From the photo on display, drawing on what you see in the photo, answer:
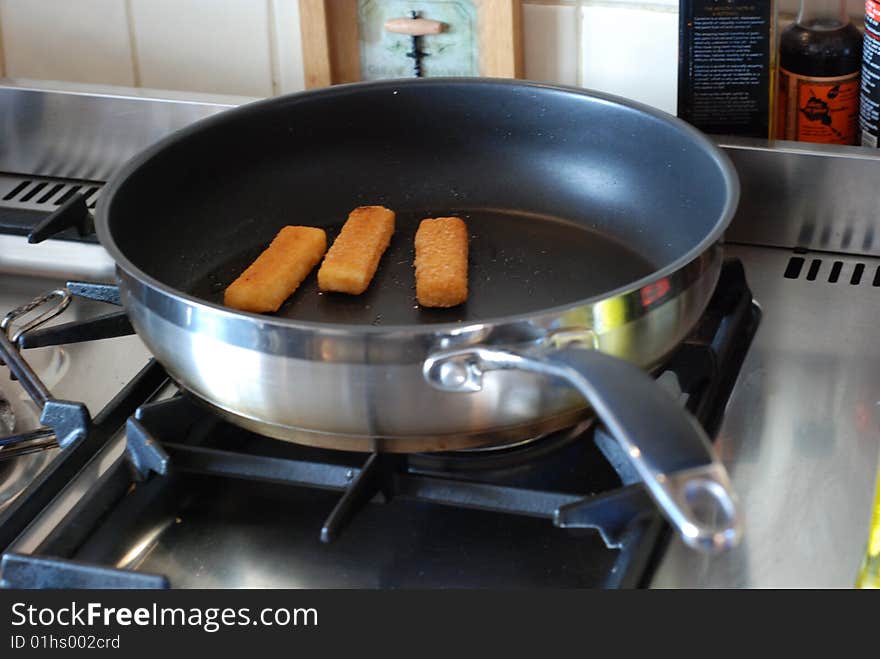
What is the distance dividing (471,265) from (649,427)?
12.8 inches

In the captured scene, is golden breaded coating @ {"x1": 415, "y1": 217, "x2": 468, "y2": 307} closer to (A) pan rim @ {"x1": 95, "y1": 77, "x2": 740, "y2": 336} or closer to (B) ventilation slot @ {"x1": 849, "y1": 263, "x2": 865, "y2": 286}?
(A) pan rim @ {"x1": 95, "y1": 77, "x2": 740, "y2": 336}

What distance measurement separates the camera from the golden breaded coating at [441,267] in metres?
0.69

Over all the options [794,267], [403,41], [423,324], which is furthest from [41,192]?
[794,267]

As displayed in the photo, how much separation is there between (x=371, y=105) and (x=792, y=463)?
1.17 feet

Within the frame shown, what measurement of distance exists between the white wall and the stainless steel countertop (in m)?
A: 0.16

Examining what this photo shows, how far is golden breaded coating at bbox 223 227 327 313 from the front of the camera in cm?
69

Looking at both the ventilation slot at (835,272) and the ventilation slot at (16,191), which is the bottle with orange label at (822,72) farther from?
the ventilation slot at (16,191)

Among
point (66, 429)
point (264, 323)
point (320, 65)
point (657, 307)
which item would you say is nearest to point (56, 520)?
point (66, 429)

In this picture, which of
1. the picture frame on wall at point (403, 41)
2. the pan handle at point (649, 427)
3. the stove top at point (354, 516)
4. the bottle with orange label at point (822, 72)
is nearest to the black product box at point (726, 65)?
the bottle with orange label at point (822, 72)

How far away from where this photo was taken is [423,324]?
2.05 feet

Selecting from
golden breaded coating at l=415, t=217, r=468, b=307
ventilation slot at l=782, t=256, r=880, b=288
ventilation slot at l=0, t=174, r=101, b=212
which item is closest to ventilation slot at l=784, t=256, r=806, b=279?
ventilation slot at l=782, t=256, r=880, b=288

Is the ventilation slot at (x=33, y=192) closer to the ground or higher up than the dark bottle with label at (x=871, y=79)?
closer to the ground

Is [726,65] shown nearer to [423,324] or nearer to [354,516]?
[423,324]

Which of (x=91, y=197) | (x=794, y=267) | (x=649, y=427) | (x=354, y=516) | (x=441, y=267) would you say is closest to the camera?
(x=649, y=427)
